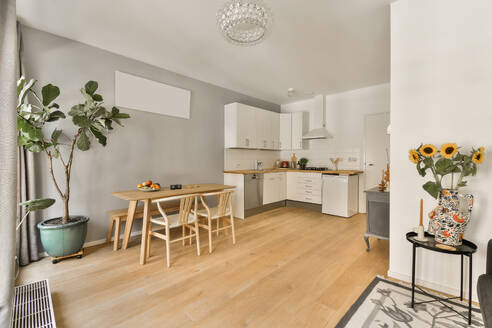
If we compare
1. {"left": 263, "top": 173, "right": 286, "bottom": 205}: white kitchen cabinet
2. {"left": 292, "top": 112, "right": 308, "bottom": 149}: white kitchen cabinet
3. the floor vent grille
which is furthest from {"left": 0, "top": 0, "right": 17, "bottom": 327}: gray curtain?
{"left": 292, "top": 112, "right": 308, "bottom": 149}: white kitchen cabinet

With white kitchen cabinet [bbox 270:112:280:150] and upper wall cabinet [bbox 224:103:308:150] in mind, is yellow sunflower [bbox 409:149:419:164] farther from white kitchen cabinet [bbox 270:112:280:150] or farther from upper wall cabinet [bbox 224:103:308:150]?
white kitchen cabinet [bbox 270:112:280:150]

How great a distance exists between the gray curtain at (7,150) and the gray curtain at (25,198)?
1.93 meters

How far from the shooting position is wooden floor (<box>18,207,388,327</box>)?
5.42 feet

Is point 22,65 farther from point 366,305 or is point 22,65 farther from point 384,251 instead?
point 384,251

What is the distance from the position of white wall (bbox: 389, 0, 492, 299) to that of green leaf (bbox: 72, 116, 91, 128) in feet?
10.7

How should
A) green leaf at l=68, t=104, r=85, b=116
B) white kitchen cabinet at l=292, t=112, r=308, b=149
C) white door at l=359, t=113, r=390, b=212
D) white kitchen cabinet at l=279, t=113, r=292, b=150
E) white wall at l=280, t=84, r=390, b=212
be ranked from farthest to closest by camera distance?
white kitchen cabinet at l=279, t=113, r=292, b=150
white kitchen cabinet at l=292, t=112, r=308, b=149
white wall at l=280, t=84, r=390, b=212
white door at l=359, t=113, r=390, b=212
green leaf at l=68, t=104, r=85, b=116

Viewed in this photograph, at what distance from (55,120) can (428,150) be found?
365 centimetres

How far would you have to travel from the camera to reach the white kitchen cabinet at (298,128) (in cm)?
554

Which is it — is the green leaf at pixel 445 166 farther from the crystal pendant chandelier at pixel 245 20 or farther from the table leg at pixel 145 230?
the table leg at pixel 145 230

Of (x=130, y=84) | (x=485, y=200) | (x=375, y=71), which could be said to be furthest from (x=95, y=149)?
(x=375, y=71)

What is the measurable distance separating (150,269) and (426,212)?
109 inches

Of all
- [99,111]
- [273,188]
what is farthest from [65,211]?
[273,188]

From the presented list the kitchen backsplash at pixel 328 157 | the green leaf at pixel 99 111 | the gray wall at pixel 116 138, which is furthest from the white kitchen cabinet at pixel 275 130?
the green leaf at pixel 99 111

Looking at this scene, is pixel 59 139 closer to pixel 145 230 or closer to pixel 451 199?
pixel 145 230
